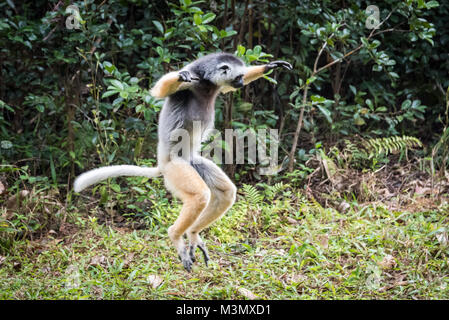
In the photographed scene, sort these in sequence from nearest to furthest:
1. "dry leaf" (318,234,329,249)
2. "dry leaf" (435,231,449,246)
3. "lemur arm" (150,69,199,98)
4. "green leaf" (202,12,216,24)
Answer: "lemur arm" (150,69,199,98)
"dry leaf" (435,231,449,246)
"dry leaf" (318,234,329,249)
"green leaf" (202,12,216,24)

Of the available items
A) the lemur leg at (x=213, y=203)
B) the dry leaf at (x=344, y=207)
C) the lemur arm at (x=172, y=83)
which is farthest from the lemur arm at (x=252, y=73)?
the dry leaf at (x=344, y=207)

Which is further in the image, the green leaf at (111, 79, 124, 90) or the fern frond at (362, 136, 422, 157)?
the fern frond at (362, 136, 422, 157)

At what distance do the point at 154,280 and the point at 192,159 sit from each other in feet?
4.07

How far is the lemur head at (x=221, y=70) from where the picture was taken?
4.83 metres

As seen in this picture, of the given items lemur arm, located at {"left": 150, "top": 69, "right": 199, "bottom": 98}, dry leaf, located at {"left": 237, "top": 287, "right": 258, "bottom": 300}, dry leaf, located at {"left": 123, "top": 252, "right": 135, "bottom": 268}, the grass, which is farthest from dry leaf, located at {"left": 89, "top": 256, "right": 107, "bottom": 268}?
lemur arm, located at {"left": 150, "top": 69, "right": 199, "bottom": 98}

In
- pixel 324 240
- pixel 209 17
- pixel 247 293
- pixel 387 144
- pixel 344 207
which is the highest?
pixel 209 17

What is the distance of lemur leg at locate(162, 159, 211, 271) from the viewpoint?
463 cm

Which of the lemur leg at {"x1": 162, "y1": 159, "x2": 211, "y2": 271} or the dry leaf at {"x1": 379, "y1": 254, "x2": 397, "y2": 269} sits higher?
the lemur leg at {"x1": 162, "y1": 159, "x2": 211, "y2": 271}

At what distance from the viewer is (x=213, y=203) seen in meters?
5.06

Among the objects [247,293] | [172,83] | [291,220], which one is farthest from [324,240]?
[172,83]

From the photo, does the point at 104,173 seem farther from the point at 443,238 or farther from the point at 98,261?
the point at 443,238

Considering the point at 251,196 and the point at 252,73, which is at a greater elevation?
the point at 252,73

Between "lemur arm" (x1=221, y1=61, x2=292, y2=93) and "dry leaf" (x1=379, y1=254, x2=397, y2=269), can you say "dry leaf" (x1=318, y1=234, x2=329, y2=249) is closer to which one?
"dry leaf" (x1=379, y1=254, x2=397, y2=269)

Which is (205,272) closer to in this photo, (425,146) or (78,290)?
(78,290)
